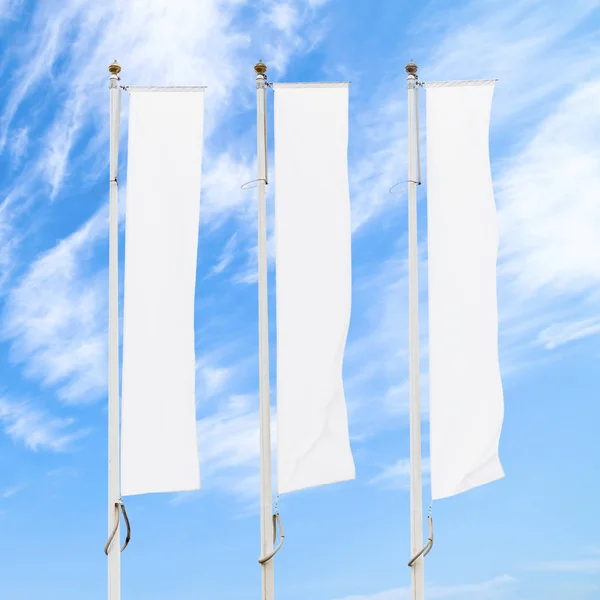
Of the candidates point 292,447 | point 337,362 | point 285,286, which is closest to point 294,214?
point 285,286

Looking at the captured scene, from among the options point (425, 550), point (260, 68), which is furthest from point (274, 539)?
point (260, 68)

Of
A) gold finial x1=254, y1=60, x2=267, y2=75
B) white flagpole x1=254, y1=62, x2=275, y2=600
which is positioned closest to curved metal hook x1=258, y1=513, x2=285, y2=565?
white flagpole x1=254, y1=62, x2=275, y2=600

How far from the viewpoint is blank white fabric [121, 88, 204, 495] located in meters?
20.0

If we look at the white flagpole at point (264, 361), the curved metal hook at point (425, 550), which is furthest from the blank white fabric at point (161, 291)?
the curved metal hook at point (425, 550)

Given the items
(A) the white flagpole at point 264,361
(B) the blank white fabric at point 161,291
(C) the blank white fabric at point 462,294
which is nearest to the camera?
(B) the blank white fabric at point 161,291

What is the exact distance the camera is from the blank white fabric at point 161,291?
2005 centimetres

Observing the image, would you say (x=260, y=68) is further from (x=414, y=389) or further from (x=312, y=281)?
(x=414, y=389)

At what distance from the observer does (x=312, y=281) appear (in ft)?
67.2

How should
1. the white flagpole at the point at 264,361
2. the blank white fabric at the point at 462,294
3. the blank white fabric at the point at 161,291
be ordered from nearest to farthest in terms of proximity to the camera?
the blank white fabric at the point at 161,291 → the white flagpole at the point at 264,361 → the blank white fabric at the point at 462,294

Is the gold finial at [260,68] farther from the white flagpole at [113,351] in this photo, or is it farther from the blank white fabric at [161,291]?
the white flagpole at [113,351]

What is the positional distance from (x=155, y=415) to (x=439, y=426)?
4.79 m

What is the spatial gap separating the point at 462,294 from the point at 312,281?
2.59 meters

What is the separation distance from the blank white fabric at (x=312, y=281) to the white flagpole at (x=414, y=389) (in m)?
1.11

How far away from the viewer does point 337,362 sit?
20.3m
